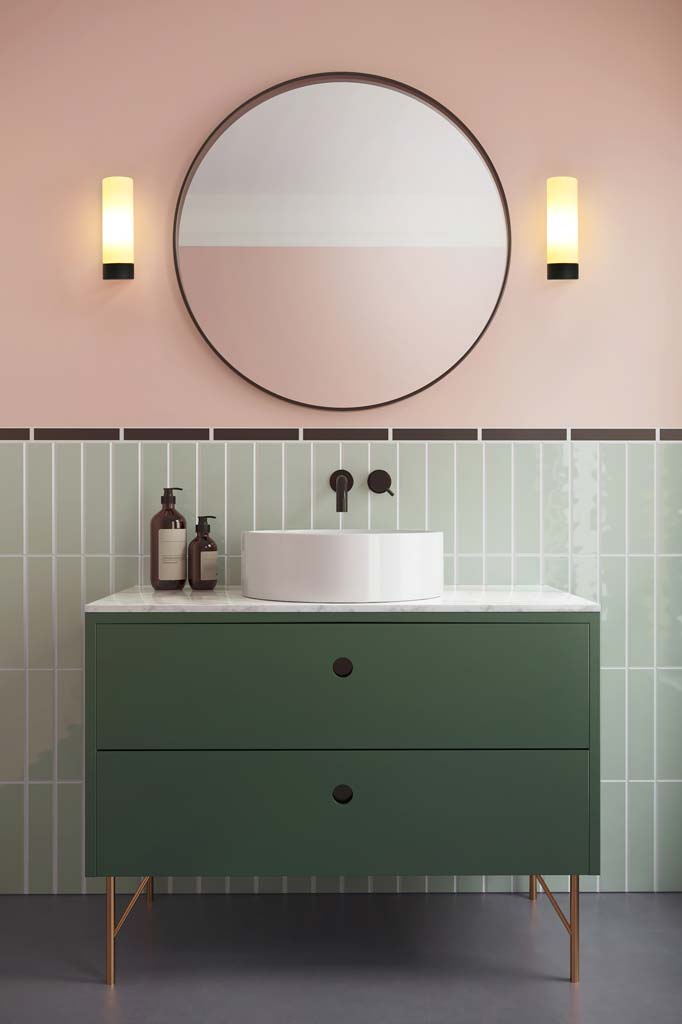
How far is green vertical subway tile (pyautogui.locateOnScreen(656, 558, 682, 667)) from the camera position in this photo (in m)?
2.43

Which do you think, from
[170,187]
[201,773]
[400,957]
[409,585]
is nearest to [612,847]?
[400,957]

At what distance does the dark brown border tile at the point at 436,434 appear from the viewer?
2420mm

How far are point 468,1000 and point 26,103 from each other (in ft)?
7.63

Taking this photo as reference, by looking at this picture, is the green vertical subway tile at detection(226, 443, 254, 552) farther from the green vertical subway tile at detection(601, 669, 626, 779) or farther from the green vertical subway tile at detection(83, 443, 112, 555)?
the green vertical subway tile at detection(601, 669, 626, 779)

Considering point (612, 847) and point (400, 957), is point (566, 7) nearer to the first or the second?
point (612, 847)

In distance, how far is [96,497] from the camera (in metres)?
2.40

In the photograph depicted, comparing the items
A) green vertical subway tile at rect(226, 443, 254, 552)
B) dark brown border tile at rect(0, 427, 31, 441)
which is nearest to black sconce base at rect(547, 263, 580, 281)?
green vertical subway tile at rect(226, 443, 254, 552)

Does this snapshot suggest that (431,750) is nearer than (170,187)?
Yes

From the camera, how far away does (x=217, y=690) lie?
1.94 meters

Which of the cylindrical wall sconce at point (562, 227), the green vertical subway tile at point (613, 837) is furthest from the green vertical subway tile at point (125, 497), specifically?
the green vertical subway tile at point (613, 837)

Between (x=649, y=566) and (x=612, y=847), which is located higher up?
(x=649, y=566)

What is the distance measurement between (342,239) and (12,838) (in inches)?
69.0

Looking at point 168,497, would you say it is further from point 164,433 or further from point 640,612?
point 640,612

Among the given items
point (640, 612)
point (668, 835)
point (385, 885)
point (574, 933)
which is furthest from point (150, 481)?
point (668, 835)
